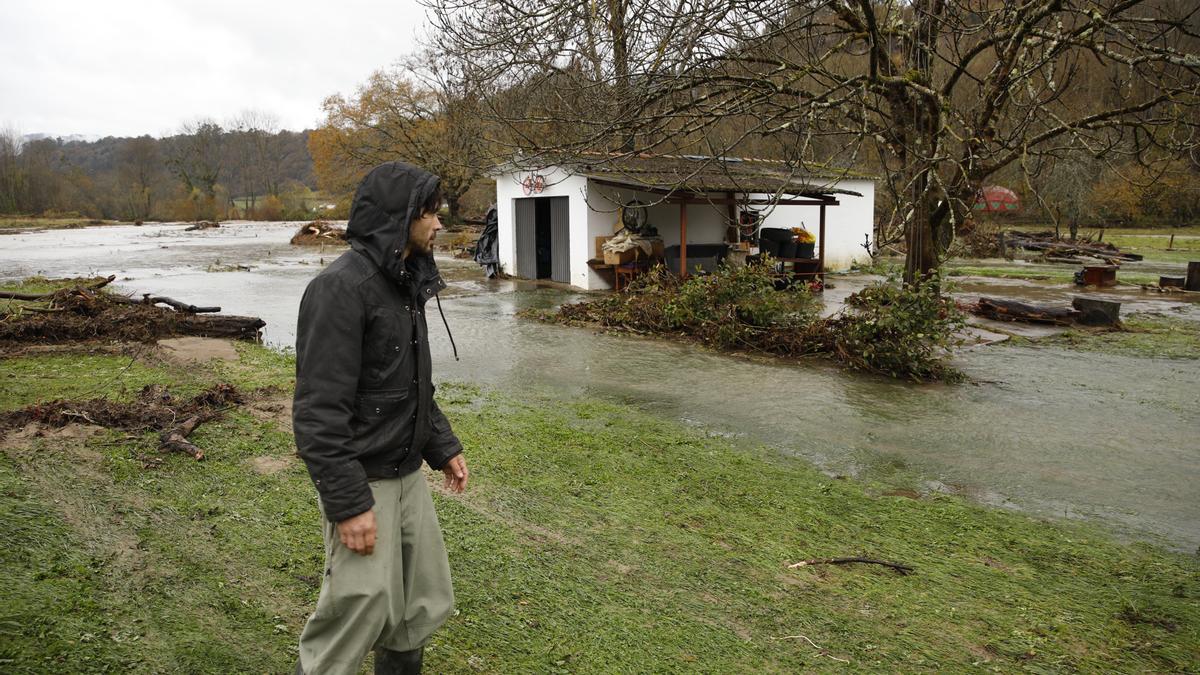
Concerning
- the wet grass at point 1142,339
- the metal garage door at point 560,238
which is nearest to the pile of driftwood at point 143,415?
the wet grass at point 1142,339

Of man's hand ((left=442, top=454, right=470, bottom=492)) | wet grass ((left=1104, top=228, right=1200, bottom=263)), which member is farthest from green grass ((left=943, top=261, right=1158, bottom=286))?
man's hand ((left=442, top=454, right=470, bottom=492))

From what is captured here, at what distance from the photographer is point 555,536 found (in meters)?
4.51

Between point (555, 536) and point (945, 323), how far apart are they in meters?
6.76

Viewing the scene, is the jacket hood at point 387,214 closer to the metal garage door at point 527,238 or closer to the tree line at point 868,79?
the tree line at point 868,79

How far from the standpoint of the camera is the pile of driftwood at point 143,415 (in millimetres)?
5543

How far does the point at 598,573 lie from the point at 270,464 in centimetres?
260

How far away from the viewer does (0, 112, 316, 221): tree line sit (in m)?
71.1

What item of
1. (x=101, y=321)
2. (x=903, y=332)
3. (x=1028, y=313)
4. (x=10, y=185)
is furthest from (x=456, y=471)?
(x=10, y=185)

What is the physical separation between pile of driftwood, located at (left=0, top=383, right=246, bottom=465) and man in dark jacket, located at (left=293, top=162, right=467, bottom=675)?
Answer: 3425 millimetres

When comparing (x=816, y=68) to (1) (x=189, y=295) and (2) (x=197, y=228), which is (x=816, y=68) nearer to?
(1) (x=189, y=295)

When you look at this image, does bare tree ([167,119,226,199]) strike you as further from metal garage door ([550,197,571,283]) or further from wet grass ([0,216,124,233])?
metal garage door ([550,197,571,283])

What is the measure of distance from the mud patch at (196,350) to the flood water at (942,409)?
40.1 inches

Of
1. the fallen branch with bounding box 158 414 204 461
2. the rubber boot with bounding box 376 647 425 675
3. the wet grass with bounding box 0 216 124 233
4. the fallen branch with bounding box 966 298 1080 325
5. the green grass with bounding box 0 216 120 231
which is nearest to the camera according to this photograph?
the rubber boot with bounding box 376 647 425 675

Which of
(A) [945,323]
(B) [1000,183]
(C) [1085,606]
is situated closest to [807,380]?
(A) [945,323]
